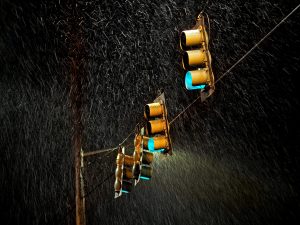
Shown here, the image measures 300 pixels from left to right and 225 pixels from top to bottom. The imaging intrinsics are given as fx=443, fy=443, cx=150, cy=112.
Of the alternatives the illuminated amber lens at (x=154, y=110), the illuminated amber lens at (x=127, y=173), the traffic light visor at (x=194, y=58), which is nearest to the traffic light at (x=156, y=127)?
the illuminated amber lens at (x=154, y=110)

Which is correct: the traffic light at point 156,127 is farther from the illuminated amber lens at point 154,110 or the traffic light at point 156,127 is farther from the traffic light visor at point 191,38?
the traffic light visor at point 191,38

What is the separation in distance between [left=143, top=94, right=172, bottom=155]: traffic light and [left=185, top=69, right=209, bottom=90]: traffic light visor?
1.55 metres


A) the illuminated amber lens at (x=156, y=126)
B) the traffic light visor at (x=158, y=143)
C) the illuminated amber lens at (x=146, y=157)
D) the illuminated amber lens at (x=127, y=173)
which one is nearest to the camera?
the illuminated amber lens at (x=156, y=126)

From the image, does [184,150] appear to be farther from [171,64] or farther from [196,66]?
[196,66]

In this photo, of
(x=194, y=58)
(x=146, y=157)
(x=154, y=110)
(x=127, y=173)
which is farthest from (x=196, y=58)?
(x=127, y=173)

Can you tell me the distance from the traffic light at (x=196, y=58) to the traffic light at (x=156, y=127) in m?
1.54

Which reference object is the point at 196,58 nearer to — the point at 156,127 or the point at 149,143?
the point at 156,127

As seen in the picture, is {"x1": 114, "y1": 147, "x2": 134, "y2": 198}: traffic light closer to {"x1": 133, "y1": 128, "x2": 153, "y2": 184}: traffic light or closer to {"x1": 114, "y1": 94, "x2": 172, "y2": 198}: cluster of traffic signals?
{"x1": 114, "y1": 94, "x2": 172, "y2": 198}: cluster of traffic signals

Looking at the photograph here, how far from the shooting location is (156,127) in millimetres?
7168

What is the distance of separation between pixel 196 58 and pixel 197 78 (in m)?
0.26

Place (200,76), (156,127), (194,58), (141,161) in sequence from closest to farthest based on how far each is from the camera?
A: (194,58) → (200,76) → (156,127) → (141,161)

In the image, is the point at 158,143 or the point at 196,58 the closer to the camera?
the point at 196,58

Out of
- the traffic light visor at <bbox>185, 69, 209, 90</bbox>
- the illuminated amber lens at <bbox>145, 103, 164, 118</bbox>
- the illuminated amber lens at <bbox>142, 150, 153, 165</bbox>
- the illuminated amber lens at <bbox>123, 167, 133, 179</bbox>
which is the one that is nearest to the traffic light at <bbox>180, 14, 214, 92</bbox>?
the traffic light visor at <bbox>185, 69, 209, 90</bbox>

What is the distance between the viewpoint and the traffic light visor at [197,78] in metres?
5.66
